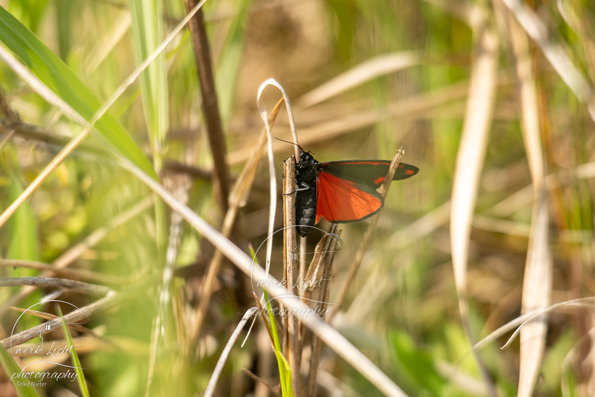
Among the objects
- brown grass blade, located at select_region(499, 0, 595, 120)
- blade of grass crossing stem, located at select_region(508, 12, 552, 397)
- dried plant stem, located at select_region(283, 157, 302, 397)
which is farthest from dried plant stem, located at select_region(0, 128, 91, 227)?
brown grass blade, located at select_region(499, 0, 595, 120)

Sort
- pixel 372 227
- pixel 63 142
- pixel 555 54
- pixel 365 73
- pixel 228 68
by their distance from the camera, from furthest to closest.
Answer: pixel 365 73 < pixel 228 68 < pixel 555 54 < pixel 63 142 < pixel 372 227

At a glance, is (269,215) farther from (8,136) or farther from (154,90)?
(8,136)

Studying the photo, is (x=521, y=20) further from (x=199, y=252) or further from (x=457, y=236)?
(x=199, y=252)

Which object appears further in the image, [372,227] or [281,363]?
[372,227]

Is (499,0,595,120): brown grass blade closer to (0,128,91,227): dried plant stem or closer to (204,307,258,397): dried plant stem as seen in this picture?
(204,307,258,397): dried plant stem

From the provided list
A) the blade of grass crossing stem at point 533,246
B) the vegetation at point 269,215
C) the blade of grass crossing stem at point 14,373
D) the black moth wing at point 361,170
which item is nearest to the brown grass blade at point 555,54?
the vegetation at point 269,215

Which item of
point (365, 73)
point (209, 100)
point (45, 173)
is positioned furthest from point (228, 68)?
point (45, 173)
